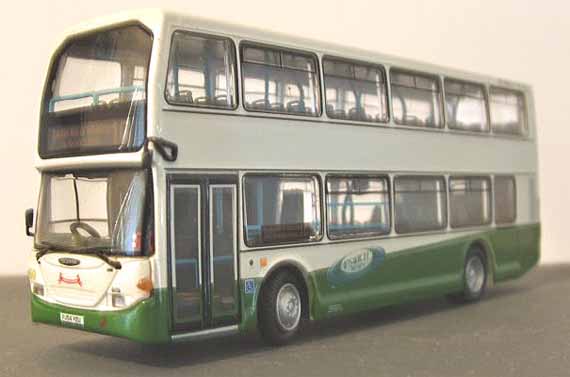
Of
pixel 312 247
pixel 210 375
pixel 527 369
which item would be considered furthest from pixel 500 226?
pixel 210 375

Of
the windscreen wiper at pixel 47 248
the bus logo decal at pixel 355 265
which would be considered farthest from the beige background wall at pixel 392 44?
the windscreen wiper at pixel 47 248

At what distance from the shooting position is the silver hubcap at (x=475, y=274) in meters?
15.4

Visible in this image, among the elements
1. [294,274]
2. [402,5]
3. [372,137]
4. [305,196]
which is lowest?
[294,274]

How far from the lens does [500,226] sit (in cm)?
1617

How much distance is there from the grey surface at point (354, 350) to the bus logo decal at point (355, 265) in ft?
2.45

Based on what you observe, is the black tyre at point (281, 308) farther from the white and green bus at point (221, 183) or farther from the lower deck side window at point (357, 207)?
the lower deck side window at point (357, 207)

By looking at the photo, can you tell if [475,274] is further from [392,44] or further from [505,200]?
[392,44]

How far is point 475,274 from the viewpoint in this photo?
15578mm

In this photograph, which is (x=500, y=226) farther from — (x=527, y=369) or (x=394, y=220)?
(x=527, y=369)

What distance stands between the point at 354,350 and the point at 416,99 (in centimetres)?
468

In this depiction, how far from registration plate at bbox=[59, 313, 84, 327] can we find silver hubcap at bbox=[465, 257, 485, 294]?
7.31 m

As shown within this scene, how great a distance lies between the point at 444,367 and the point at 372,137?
420 centimetres

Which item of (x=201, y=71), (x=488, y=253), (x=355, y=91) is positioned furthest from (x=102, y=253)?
(x=488, y=253)

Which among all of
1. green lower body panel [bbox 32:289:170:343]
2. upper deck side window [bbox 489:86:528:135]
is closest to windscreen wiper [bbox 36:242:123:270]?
green lower body panel [bbox 32:289:170:343]
